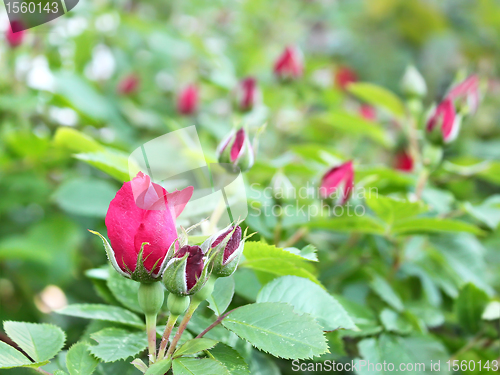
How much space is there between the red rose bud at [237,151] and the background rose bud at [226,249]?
15cm

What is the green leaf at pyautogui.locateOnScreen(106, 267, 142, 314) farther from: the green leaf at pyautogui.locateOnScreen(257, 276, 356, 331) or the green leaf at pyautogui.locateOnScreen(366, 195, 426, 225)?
the green leaf at pyautogui.locateOnScreen(366, 195, 426, 225)

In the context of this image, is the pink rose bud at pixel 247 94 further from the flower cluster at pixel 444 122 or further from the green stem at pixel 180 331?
the green stem at pixel 180 331

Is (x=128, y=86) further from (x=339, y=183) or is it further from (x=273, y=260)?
(x=273, y=260)

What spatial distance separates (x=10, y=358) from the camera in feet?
1.07

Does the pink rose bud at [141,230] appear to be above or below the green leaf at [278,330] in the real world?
above

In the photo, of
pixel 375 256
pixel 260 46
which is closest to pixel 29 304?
pixel 375 256

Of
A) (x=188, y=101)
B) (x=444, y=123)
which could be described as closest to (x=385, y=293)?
(x=444, y=123)

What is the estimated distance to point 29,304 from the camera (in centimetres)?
96

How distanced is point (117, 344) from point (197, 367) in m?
0.09

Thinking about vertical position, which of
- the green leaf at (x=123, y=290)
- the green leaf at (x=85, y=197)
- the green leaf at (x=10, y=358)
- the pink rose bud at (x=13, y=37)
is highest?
the pink rose bud at (x=13, y=37)

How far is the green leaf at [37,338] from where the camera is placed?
353 mm

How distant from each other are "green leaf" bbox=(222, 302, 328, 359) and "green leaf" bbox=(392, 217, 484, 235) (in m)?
0.27

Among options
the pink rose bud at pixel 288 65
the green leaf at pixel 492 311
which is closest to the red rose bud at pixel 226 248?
the green leaf at pixel 492 311

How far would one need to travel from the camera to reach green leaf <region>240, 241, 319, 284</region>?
0.38 m
